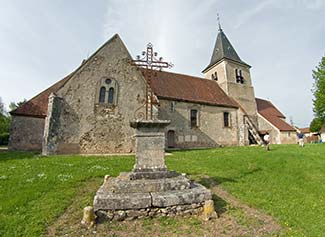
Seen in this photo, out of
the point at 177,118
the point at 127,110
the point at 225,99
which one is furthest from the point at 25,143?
the point at 225,99

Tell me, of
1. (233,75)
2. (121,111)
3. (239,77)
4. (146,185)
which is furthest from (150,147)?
(239,77)

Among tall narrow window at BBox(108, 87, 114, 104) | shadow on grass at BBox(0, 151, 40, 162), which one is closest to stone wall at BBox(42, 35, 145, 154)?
tall narrow window at BBox(108, 87, 114, 104)

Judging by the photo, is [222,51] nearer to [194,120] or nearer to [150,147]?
[194,120]

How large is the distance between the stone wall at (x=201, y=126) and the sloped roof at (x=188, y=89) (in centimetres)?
57

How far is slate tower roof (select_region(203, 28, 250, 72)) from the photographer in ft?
83.9

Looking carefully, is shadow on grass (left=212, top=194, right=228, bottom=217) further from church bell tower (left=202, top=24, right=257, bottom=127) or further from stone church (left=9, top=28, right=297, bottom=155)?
church bell tower (left=202, top=24, right=257, bottom=127)

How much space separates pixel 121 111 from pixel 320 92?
19758 millimetres

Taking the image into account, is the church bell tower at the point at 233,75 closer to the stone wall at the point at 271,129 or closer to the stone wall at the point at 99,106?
the stone wall at the point at 271,129

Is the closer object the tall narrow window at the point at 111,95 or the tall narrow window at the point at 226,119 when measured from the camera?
the tall narrow window at the point at 111,95

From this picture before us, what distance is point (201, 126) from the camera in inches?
766

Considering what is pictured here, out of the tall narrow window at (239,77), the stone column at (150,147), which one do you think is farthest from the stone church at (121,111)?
the stone column at (150,147)

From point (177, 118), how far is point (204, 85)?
7.25m

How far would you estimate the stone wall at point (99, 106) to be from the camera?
44.4 ft

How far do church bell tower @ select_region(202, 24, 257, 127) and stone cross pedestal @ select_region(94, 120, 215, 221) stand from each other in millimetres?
20498
